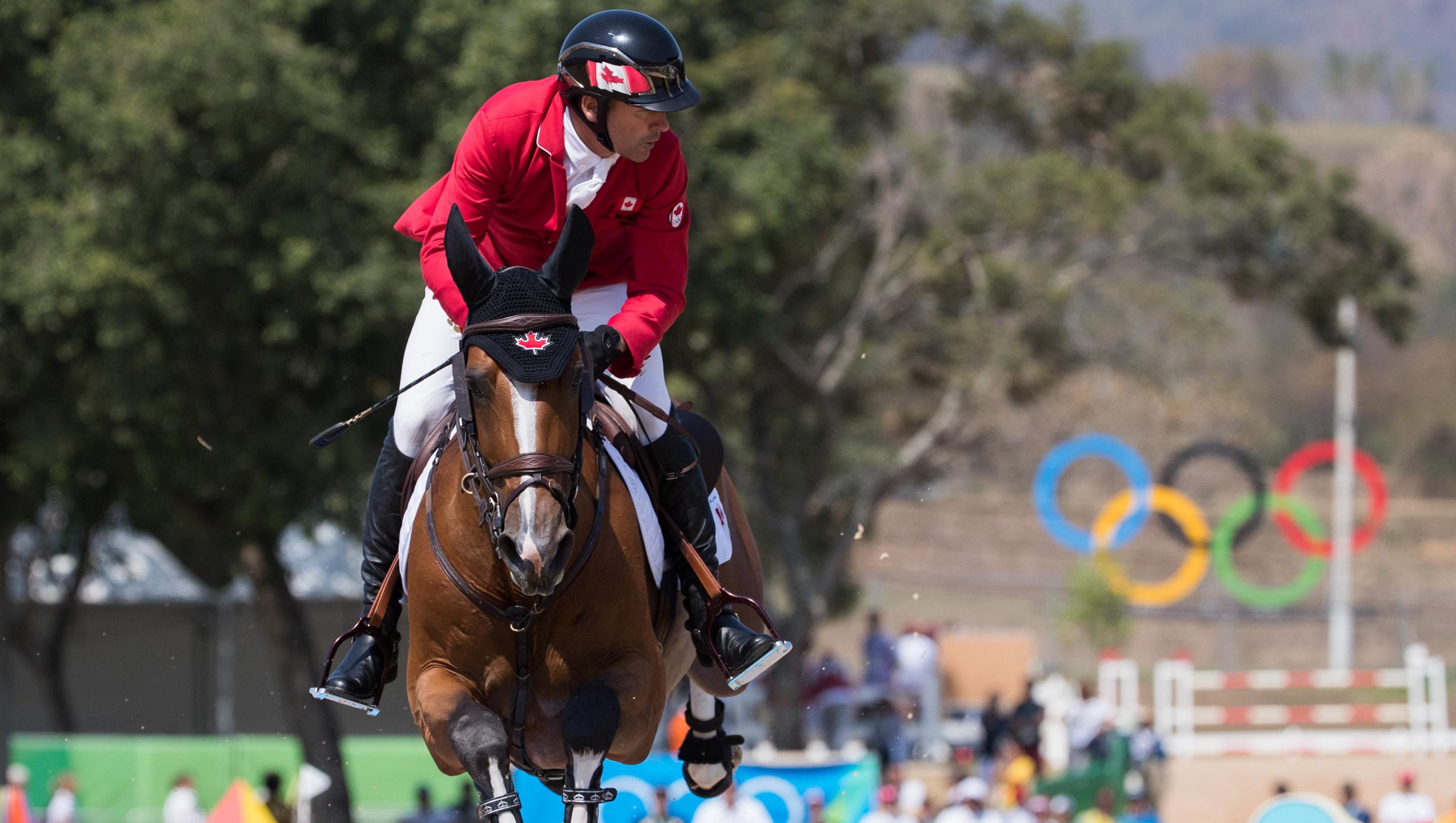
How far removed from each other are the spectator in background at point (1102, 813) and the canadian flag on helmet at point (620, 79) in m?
13.1

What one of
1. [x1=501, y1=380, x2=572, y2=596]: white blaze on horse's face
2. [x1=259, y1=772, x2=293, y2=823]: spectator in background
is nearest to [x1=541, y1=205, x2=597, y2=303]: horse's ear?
[x1=501, y1=380, x2=572, y2=596]: white blaze on horse's face

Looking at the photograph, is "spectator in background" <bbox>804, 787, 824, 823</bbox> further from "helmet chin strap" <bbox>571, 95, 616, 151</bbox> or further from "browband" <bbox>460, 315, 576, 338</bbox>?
"browband" <bbox>460, 315, 576, 338</bbox>

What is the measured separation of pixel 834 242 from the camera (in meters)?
26.8

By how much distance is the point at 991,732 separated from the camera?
22.9 m

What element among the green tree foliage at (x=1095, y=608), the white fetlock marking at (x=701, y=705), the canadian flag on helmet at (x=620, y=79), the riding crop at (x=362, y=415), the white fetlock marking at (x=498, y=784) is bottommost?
the white fetlock marking at (x=498, y=784)

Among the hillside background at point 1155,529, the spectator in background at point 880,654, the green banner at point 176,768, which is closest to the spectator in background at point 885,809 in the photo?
the green banner at point 176,768

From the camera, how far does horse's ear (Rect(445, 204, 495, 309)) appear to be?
5703 millimetres

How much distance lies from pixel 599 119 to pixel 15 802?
12134 mm

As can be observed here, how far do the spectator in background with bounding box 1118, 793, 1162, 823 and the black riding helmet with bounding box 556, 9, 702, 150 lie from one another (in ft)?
43.4

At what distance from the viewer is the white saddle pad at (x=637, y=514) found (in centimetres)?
635

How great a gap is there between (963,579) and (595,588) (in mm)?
48871

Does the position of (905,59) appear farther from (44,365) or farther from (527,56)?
(44,365)

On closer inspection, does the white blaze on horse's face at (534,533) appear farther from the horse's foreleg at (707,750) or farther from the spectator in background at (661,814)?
the spectator in background at (661,814)

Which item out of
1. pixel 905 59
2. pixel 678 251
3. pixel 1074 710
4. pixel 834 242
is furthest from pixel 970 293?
pixel 678 251
